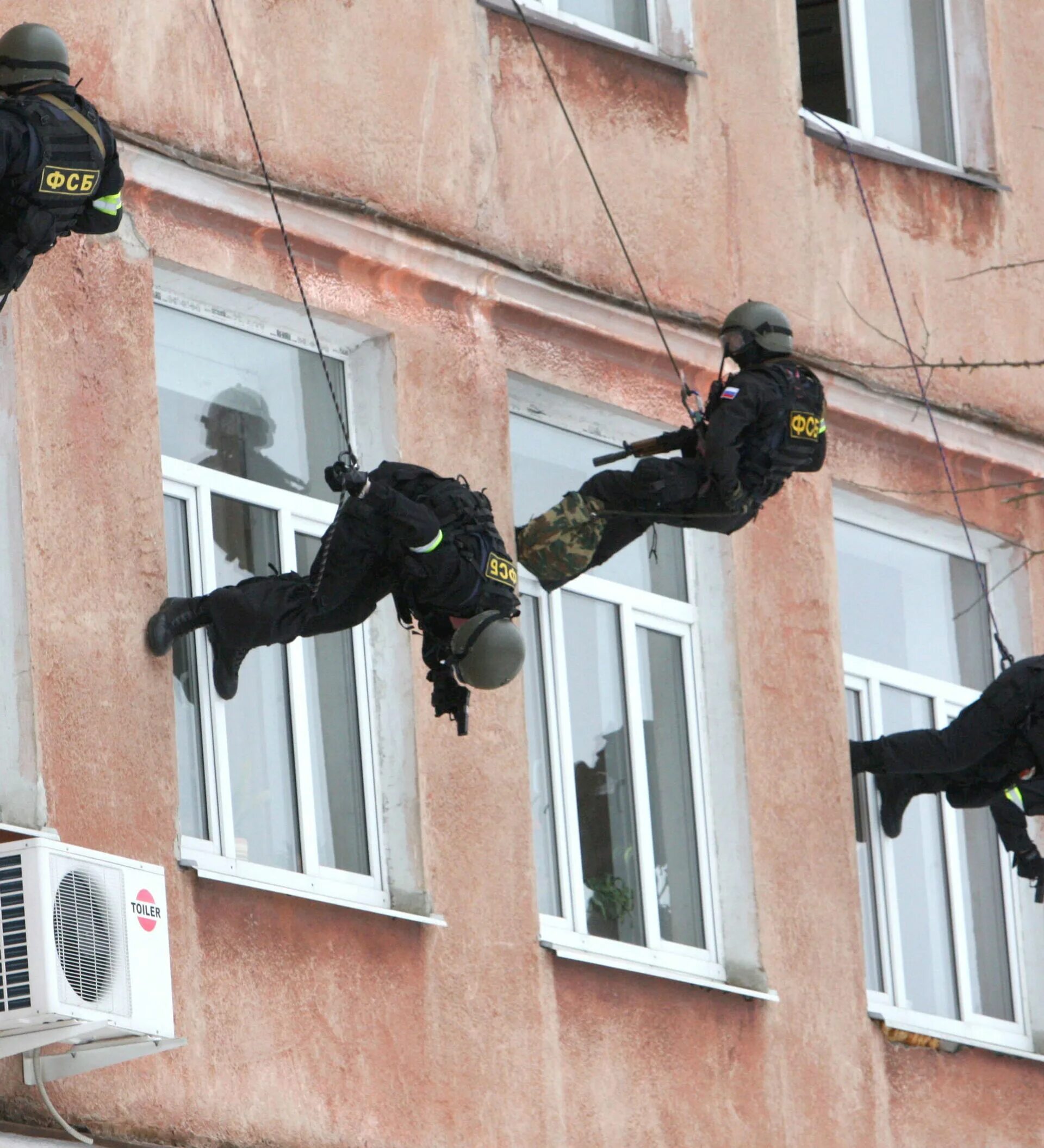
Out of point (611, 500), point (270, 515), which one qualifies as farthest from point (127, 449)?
point (611, 500)

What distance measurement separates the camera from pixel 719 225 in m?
14.8

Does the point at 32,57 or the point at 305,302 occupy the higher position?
the point at 32,57

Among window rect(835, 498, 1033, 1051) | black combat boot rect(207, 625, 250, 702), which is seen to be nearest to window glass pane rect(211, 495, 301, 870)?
black combat boot rect(207, 625, 250, 702)

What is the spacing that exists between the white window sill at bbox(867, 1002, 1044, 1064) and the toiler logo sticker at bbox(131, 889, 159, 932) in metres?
4.42

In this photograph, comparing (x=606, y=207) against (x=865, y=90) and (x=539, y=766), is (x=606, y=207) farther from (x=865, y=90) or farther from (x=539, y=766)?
(x=865, y=90)

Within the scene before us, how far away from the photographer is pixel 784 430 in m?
13.2

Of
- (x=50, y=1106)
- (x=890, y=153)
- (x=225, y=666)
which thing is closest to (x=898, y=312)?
(x=890, y=153)

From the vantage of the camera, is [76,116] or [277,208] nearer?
[76,116]

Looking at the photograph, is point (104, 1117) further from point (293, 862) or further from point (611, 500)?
point (611, 500)

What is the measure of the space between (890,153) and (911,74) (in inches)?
33.6

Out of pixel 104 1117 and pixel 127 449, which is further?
pixel 127 449

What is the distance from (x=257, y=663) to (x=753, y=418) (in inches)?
78.7

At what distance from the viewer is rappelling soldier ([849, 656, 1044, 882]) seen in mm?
14562

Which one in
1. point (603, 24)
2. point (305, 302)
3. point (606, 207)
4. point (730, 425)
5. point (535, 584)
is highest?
point (603, 24)
